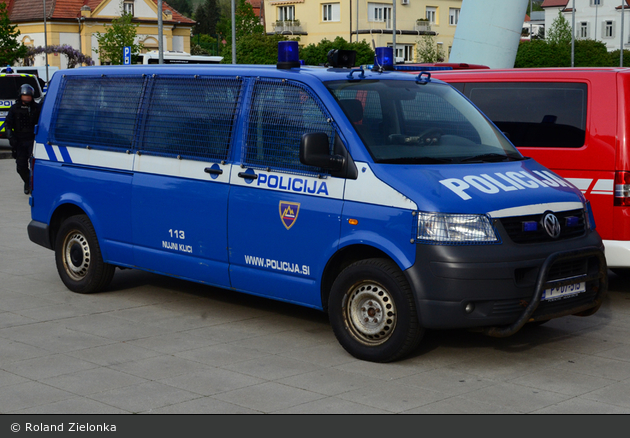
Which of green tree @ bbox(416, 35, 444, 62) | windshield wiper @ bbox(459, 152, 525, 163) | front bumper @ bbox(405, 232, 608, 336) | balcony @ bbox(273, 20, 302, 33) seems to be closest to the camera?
front bumper @ bbox(405, 232, 608, 336)

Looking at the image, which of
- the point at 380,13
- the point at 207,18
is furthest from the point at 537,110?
the point at 207,18

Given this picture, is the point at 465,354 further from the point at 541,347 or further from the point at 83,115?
the point at 83,115

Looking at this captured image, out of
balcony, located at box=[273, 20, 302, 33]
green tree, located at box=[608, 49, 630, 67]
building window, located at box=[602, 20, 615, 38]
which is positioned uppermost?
building window, located at box=[602, 20, 615, 38]

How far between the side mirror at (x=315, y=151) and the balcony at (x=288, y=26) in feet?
248

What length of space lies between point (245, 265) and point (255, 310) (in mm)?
969

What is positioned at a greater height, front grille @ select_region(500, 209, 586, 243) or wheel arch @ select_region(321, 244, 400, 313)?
front grille @ select_region(500, 209, 586, 243)

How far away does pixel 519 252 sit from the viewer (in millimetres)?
5703

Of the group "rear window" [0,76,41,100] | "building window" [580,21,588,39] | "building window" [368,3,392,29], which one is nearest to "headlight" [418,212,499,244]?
"rear window" [0,76,41,100]

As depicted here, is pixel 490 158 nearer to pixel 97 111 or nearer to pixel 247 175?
pixel 247 175

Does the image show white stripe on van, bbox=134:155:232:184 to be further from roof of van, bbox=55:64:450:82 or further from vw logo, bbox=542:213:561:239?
vw logo, bbox=542:213:561:239

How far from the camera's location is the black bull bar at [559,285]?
225 inches

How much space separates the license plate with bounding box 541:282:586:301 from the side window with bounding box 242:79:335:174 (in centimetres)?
172

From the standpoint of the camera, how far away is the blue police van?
5699 mm
